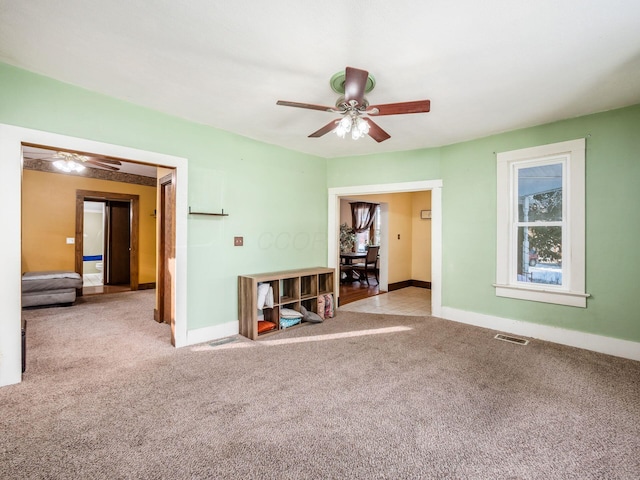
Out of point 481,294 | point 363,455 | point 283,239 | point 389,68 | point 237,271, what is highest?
point 389,68

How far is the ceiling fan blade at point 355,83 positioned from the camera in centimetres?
192

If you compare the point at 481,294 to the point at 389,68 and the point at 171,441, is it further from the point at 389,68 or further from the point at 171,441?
the point at 171,441

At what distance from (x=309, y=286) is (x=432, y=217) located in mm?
2131

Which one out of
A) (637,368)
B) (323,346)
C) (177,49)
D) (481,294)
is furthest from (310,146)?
(637,368)

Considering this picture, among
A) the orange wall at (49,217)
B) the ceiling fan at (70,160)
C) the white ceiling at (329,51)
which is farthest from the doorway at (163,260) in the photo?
the orange wall at (49,217)

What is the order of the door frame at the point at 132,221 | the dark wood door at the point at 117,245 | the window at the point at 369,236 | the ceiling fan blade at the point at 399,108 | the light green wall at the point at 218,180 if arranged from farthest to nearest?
the window at the point at 369,236, the dark wood door at the point at 117,245, the door frame at the point at 132,221, the light green wall at the point at 218,180, the ceiling fan blade at the point at 399,108

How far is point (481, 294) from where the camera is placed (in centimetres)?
407

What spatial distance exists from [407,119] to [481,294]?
2549 millimetres

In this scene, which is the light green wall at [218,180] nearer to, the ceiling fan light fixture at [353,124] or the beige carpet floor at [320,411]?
the beige carpet floor at [320,411]

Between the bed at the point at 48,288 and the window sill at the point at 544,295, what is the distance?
22.0ft

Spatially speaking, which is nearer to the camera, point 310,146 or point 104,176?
point 310,146

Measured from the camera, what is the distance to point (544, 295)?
3.53 meters

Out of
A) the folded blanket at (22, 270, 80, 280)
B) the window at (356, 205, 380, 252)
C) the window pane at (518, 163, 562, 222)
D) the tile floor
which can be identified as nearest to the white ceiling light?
the folded blanket at (22, 270, 80, 280)

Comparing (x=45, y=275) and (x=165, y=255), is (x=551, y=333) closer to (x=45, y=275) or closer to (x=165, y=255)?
(x=165, y=255)
